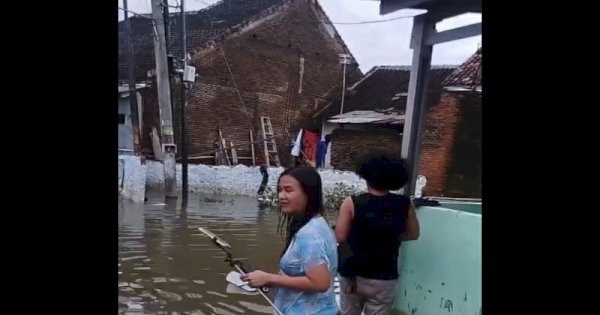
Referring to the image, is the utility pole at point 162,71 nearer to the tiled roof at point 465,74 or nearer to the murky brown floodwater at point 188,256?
the murky brown floodwater at point 188,256

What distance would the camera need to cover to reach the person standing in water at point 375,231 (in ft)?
11.0

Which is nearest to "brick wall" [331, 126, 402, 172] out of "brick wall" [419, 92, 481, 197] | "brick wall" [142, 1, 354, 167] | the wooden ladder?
"brick wall" [419, 92, 481, 197]

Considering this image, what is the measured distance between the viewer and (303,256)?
238cm

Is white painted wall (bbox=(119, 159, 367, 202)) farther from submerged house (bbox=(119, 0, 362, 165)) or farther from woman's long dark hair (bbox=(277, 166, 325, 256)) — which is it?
woman's long dark hair (bbox=(277, 166, 325, 256))

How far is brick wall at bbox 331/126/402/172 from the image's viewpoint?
2036 cm

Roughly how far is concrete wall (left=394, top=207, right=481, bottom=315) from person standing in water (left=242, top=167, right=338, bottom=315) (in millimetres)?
1613

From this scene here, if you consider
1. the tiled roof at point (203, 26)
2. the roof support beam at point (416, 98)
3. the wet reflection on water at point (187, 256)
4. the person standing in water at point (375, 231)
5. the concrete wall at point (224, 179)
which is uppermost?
the tiled roof at point (203, 26)

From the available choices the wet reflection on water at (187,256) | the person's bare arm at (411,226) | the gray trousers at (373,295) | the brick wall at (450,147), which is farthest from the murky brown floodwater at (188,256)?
the brick wall at (450,147)

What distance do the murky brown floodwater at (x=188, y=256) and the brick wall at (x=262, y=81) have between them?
843cm

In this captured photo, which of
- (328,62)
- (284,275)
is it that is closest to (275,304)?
(284,275)
